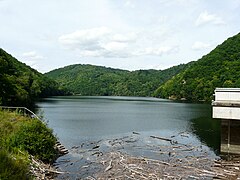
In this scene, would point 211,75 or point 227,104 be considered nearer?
point 227,104

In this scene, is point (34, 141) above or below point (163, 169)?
above

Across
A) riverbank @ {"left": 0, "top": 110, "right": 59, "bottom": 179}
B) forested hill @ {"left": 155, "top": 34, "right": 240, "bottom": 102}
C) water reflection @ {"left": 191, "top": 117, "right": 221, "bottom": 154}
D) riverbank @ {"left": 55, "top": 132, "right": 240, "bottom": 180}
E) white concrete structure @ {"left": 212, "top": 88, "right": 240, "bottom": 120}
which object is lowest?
riverbank @ {"left": 55, "top": 132, "right": 240, "bottom": 180}

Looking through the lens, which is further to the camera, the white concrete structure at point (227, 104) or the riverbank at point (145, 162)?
the white concrete structure at point (227, 104)

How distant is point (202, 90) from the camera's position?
130 metres

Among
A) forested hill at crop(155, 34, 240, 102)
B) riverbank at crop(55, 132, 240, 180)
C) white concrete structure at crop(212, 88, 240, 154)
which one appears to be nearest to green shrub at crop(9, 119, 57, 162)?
riverbank at crop(55, 132, 240, 180)

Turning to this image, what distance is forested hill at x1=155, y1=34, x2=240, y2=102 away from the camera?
122 metres

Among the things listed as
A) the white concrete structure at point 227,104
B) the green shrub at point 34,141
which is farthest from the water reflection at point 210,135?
the green shrub at point 34,141

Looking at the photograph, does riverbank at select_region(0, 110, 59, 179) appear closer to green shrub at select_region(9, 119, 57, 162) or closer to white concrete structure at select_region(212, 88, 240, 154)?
green shrub at select_region(9, 119, 57, 162)

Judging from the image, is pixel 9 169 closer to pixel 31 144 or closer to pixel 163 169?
pixel 31 144

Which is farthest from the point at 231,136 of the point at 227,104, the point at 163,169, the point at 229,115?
the point at 163,169

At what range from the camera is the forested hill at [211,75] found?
399 ft

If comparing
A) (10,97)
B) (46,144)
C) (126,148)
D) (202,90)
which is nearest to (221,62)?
(202,90)

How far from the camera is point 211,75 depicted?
133 m

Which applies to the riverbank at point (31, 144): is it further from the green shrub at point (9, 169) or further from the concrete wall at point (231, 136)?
the concrete wall at point (231, 136)
